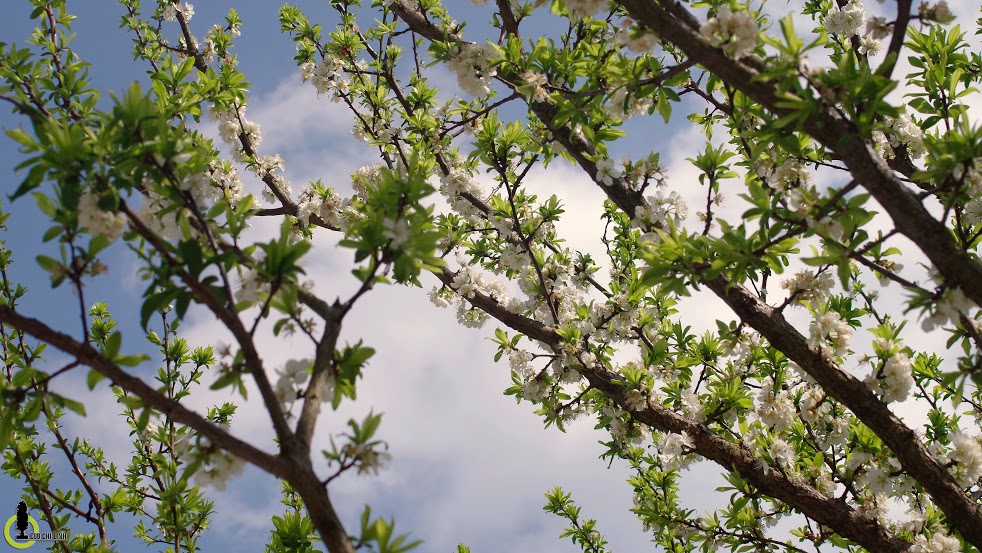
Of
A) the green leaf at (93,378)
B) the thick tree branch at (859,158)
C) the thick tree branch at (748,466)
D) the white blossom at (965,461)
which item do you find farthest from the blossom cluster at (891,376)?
the green leaf at (93,378)

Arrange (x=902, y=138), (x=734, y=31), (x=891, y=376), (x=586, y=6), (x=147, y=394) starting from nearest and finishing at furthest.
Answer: (x=147, y=394)
(x=734, y=31)
(x=586, y=6)
(x=891, y=376)
(x=902, y=138)

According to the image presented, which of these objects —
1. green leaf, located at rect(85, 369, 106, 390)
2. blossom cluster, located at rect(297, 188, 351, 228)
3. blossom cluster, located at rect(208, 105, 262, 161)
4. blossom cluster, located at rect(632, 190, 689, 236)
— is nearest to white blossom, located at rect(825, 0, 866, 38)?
blossom cluster, located at rect(632, 190, 689, 236)

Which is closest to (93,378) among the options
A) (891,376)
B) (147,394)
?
(147,394)

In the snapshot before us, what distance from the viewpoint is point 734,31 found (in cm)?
272

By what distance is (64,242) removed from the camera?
215 centimetres

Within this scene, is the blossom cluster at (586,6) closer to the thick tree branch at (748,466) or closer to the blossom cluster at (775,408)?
the thick tree branch at (748,466)

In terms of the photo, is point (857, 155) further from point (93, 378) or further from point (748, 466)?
point (93, 378)

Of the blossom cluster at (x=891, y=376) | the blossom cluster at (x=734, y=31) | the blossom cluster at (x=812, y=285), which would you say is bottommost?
the blossom cluster at (x=891, y=376)

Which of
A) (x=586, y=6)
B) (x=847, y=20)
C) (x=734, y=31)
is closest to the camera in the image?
(x=734, y=31)

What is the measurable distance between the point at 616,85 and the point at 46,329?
2608mm

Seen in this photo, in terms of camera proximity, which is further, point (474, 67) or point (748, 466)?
point (748, 466)

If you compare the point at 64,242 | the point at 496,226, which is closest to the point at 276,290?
the point at 64,242

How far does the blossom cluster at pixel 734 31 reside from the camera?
2650 millimetres

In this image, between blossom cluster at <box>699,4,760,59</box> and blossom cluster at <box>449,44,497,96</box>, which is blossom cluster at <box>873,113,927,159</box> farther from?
blossom cluster at <box>449,44,497,96</box>
